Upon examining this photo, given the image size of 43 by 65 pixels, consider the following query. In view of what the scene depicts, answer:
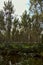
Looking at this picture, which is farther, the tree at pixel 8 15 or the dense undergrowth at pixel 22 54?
the tree at pixel 8 15

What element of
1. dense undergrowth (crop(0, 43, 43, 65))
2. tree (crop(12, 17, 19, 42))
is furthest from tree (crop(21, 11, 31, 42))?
dense undergrowth (crop(0, 43, 43, 65))

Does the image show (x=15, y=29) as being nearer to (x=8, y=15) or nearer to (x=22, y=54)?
(x=8, y=15)

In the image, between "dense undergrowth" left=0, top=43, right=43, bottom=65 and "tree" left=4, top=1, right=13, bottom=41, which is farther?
"tree" left=4, top=1, right=13, bottom=41

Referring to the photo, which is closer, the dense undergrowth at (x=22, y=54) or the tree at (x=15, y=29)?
the dense undergrowth at (x=22, y=54)

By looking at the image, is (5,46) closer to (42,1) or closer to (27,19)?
(42,1)

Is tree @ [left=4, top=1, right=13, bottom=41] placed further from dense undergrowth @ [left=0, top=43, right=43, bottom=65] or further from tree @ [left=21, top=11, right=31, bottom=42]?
dense undergrowth @ [left=0, top=43, right=43, bottom=65]

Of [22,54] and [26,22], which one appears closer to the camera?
[22,54]

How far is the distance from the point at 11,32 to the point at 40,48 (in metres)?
8.58

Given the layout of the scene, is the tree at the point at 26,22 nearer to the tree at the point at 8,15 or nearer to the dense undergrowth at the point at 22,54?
the tree at the point at 8,15

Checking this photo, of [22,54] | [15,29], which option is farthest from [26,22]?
[22,54]

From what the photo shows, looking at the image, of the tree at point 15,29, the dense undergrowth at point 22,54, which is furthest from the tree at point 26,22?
the dense undergrowth at point 22,54

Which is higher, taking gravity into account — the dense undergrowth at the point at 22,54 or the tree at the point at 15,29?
the dense undergrowth at the point at 22,54

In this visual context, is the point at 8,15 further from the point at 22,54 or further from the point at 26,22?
the point at 22,54

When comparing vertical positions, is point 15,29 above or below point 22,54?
below
